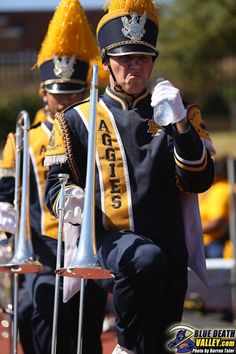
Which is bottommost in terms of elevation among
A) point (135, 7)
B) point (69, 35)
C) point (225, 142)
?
point (135, 7)

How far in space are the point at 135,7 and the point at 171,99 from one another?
702 millimetres

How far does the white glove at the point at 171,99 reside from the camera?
4836 mm

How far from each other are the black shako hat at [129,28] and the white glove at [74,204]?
689 mm

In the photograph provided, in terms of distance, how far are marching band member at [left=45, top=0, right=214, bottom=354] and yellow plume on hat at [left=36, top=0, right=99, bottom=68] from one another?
1201 mm

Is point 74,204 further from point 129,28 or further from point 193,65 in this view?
point 193,65

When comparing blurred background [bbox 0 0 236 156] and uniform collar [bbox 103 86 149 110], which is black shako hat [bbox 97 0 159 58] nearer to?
uniform collar [bbox 103 86 149 110]

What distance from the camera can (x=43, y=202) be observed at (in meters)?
6.71

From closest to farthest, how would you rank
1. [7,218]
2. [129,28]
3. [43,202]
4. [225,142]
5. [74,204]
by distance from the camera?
1. [74,204]
2. [129,28]
3. [7,218]
4. [43,202]
5. [225,142]

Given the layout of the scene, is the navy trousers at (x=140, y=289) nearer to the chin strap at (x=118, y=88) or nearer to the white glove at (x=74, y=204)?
the white glove at (x=74, y=204)

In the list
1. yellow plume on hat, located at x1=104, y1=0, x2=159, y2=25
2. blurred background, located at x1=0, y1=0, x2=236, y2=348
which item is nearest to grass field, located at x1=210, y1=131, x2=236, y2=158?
blurred background, located at x1=0, y1=0, x2=236, y2=348

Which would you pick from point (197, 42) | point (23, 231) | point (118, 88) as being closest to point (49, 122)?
point (23, 231)

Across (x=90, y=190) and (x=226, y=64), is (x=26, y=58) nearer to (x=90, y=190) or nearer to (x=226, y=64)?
(x=226, y=64)

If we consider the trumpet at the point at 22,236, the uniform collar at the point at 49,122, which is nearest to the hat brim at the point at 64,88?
the uniform collar at the point at 49,122

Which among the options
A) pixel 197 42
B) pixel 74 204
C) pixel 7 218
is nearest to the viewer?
pixel 74 204
